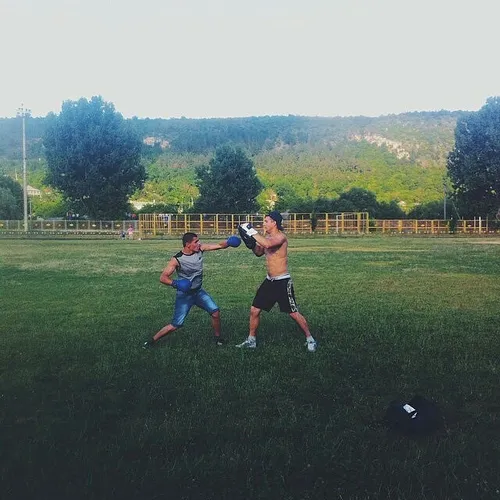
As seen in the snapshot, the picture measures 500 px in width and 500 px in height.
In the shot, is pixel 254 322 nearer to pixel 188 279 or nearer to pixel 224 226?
pixel 188 279

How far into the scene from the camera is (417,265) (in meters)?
24.5

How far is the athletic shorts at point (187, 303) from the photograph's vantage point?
9125 mm

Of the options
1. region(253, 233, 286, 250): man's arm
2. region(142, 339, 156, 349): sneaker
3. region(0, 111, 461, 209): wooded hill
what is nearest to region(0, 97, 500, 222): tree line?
region(0, 111, 461, 209): wooded hill

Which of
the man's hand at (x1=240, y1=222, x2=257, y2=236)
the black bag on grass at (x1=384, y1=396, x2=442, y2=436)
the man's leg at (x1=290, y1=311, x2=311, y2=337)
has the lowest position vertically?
the black bag on grass at (x1=384, y1=396, x2=442, y2=436)

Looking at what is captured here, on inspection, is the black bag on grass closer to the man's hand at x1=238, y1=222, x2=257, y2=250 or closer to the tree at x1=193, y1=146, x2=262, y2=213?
Result: the man's hand at x1=238, y1=222, x2=257, y2=250

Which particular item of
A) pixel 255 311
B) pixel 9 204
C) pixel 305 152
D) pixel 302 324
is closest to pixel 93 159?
pixel 9 204

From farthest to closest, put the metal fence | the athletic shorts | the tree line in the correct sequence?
1. the tree line
2. the metal fence
3. the athletic shorts

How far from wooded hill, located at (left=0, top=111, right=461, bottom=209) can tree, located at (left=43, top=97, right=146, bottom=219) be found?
42106mm

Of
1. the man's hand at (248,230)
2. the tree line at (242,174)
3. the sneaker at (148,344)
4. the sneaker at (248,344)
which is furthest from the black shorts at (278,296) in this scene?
the tree line at (242,174)

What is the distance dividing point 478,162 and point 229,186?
32.0 meters

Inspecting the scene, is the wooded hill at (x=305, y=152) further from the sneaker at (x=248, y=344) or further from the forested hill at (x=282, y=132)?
the sneaker at (x=248, y=344)

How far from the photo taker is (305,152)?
168 m

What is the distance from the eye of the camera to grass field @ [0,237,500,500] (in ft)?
14.4

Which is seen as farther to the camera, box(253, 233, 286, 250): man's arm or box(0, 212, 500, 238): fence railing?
box(0, 212, 500, 238): fence railing
